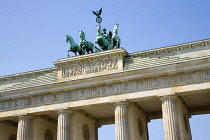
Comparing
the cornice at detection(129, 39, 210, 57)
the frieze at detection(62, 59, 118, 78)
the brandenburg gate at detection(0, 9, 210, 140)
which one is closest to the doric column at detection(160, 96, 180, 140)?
the brandenburg gate at detection(0, 9, 210, 140)

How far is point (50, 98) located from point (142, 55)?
366 inches

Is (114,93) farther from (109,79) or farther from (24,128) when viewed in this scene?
(24,128)

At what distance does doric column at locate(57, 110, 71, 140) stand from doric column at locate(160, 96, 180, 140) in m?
8.68

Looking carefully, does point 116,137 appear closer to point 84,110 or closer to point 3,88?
point 84,110

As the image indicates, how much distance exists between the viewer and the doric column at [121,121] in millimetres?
28656

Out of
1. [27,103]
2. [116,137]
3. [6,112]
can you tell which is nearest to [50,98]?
[27,103]

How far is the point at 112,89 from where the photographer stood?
30141 millimetres

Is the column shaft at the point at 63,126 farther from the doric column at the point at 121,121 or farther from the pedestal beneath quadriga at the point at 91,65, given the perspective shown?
the doric column at the point at 121,121

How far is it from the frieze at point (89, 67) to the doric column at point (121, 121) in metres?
3.52

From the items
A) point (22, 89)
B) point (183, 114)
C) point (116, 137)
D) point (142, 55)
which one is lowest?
point (116, 137)

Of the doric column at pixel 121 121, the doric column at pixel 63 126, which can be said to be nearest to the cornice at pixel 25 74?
the doric column at pixel 63 126

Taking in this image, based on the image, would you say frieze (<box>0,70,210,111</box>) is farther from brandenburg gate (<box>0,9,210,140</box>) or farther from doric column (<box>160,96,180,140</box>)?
doric column (<box>160,96,180,140</box>)

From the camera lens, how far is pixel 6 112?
109 ft

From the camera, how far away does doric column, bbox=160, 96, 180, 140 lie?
88.8ft
